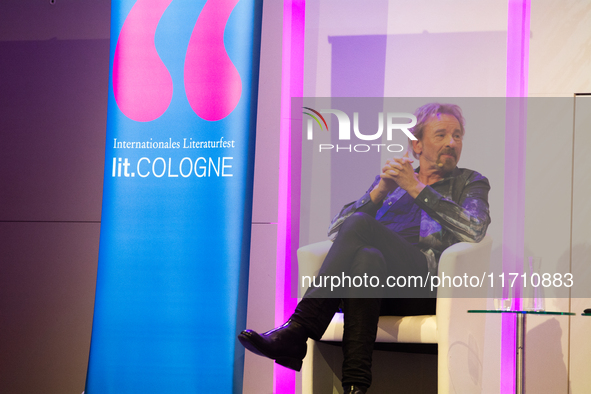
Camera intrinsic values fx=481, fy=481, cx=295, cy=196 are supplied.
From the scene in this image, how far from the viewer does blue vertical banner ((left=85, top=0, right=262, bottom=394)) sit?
6.86ft

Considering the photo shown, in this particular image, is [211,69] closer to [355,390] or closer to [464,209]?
[464,209]

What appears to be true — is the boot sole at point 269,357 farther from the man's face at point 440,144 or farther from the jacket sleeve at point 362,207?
the man's face at point 440,144

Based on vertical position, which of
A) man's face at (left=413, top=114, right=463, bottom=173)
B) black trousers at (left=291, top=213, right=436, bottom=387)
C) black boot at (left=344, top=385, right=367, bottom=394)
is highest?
man's face at (left=413, top=114, right=463, bottom=173)

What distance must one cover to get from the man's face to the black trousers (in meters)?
→ 0.60

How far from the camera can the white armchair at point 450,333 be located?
192 cm

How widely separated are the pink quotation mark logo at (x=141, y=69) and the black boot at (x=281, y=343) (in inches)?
44.9

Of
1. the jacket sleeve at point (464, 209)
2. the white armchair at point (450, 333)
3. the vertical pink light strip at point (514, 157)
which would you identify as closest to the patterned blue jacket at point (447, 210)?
the jacket sleeve at point (464, 209)

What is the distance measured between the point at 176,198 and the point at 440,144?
1401 millimetres

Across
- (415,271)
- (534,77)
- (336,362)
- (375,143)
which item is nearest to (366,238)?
(415,271)

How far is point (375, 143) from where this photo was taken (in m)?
2.72

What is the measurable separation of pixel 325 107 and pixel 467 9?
0.98 meters

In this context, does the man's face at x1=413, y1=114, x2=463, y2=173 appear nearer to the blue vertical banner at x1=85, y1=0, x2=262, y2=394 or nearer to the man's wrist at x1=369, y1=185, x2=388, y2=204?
the man's wrist at x1=369, y1=185, x2=388, y2=204

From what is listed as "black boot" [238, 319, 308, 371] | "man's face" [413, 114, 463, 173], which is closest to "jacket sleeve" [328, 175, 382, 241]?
"man's face" [413, 114, 463, 173]

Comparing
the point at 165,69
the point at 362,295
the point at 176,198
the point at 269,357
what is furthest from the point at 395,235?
the point at 165,69
